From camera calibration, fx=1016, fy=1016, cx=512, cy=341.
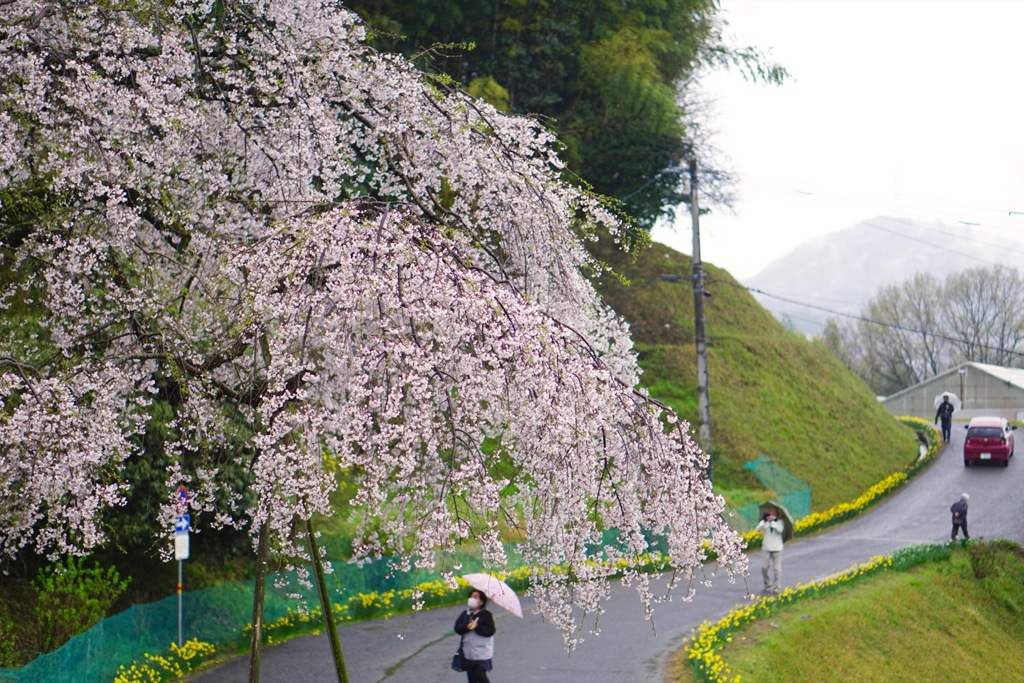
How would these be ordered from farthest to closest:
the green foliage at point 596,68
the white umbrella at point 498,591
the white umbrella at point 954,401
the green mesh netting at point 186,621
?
the white umbrella at point 954,401 → the green foliage at point 596,68 → the green mesh netting at point 186,621 → the white umbrella at point 498,591

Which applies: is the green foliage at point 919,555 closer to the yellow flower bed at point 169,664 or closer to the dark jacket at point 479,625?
the dark jacket at point 479,625

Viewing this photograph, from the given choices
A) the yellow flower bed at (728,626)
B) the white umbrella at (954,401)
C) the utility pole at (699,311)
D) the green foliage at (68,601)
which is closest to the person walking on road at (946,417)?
the white umbrella at (954,401)

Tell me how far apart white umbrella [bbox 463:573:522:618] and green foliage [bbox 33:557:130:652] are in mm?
5387

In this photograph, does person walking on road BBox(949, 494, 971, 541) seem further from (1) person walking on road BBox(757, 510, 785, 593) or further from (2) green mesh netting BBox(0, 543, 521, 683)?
(2) green mesh netting BBox(0, 543, 521, 683)

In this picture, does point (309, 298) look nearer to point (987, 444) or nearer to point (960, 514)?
point (960, 514)

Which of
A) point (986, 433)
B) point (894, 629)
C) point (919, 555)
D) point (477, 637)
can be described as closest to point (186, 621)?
point (477, 637)

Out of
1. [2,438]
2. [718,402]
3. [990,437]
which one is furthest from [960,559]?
[2,438]

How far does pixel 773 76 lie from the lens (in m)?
41.7

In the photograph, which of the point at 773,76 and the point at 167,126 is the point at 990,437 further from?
the point at 167,126

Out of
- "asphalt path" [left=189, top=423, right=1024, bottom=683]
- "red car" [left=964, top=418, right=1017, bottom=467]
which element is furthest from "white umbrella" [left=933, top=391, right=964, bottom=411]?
→ "asphalt path" [left=189, top=423, right=1024, bottom=683]

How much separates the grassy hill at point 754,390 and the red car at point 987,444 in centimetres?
228

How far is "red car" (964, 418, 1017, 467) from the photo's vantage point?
43250 mm

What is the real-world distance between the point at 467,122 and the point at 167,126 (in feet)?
11.3

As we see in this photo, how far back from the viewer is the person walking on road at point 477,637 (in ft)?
40.8
